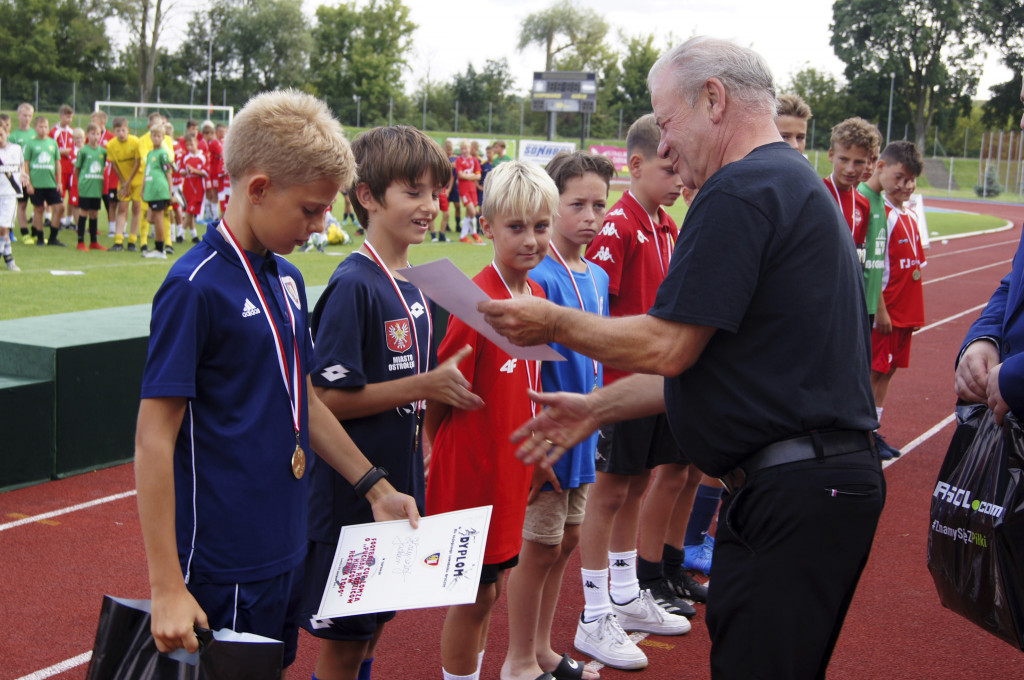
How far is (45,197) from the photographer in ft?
51.0

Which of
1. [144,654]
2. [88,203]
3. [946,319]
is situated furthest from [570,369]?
[88,203]

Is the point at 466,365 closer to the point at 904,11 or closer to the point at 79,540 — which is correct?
the point at 79,540

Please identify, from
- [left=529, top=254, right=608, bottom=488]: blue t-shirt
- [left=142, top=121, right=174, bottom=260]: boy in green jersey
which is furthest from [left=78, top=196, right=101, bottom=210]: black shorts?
[left=529, top=254, right=608, bottom=488]: blue t-shirt

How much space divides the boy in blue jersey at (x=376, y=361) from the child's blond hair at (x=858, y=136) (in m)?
3.76

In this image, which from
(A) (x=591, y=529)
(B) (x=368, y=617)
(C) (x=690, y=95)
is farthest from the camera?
(A) (x=591, y=529)

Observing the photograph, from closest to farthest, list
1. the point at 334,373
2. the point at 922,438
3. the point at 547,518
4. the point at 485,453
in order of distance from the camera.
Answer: the point at 334,373 < the point at 485,453 < the point at 547,518 < the point at 922,438

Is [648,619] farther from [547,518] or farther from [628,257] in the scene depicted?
[628,257]

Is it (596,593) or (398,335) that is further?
(596,593)

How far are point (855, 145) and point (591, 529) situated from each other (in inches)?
131

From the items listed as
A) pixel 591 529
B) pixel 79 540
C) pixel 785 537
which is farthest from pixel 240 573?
pixel 79 540

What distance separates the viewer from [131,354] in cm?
585

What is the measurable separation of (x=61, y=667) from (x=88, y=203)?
43.5ft

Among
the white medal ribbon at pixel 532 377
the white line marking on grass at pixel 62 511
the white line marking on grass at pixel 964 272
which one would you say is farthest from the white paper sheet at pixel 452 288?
the white line marking on grass at pixel 964 272

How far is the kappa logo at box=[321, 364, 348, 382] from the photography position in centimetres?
260
